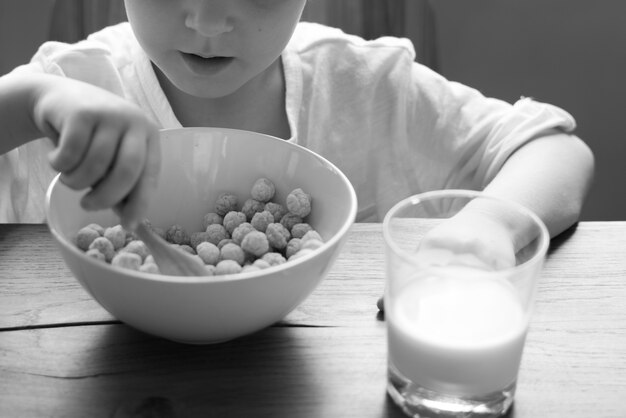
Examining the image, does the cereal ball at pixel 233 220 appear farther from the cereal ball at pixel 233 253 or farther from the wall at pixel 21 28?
the wall at pixel 21 28

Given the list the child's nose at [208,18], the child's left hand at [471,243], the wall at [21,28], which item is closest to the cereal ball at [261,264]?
the child's left hand at [471,243]

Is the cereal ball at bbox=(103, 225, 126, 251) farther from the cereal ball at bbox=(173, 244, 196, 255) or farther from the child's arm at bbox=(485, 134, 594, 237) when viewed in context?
the child's arm at bbox=(485, 134, 594, 237)

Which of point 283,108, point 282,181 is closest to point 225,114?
point 283,108

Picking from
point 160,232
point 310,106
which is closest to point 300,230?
point 160,232

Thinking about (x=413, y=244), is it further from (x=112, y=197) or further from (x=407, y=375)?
(x=112, y=197)

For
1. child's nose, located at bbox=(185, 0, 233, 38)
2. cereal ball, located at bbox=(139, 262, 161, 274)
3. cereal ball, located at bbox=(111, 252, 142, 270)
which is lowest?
cereal ball, located at bbox=(139, 262, 161, 274)

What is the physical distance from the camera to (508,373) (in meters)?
0.55

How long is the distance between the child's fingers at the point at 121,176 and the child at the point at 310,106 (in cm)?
11

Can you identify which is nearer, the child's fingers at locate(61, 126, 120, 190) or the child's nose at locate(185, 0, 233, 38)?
the child's fingers at locate(61, 126, 120, 190)

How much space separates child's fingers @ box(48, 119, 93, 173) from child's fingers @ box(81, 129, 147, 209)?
22mm

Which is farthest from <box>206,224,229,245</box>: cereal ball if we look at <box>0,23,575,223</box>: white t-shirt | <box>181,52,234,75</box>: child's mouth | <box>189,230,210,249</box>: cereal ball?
<box>0,23,575,223</box>: white t-shirt

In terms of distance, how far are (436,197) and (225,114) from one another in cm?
50

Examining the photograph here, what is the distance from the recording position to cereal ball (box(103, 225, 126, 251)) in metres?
0.65

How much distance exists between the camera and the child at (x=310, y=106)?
2.69 feet
